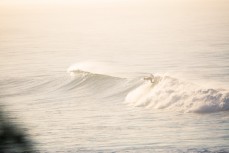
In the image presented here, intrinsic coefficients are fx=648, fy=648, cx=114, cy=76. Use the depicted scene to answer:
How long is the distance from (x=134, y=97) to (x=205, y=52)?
31114 mm

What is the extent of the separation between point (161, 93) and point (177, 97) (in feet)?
6.02

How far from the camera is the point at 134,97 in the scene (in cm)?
4106

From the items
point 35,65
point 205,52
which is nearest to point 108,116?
point 35,65

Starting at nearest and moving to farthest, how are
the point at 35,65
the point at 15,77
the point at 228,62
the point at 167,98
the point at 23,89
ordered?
the point at 167,98
the point at 23,89
the point at 15,77
the point at 228,62
the point at 35,65

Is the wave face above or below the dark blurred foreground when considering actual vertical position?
above

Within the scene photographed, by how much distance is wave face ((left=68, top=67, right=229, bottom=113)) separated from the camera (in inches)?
1422

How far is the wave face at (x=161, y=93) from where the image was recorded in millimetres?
36125

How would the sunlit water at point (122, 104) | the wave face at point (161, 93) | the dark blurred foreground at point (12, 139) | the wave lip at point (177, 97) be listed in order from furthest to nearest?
the wave face at point (161, 93), the wave lip at point (177, 97), the sunlit water at point (122, 104), the dark blurred foreground at point (12, 139)

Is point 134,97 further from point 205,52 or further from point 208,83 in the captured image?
point 205,52

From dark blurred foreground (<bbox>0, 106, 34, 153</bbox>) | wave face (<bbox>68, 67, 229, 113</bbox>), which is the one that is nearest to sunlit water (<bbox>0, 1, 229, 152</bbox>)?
wave face (<bbox>68, 67, 229, 113</bbox>)

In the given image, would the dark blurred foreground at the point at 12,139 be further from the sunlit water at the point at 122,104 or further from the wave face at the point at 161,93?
the wave face at the point at 161,93

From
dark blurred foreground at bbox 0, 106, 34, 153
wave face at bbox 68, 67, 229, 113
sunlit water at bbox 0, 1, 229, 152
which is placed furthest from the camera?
wave face at bbox 68, 67, 229, 113

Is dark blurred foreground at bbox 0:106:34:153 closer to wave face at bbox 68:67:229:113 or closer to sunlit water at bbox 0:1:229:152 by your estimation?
sunlit water at bbox 0:1:229:152

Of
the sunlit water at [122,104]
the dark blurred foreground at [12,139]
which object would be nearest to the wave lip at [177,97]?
the sunlit water at [122,104]
